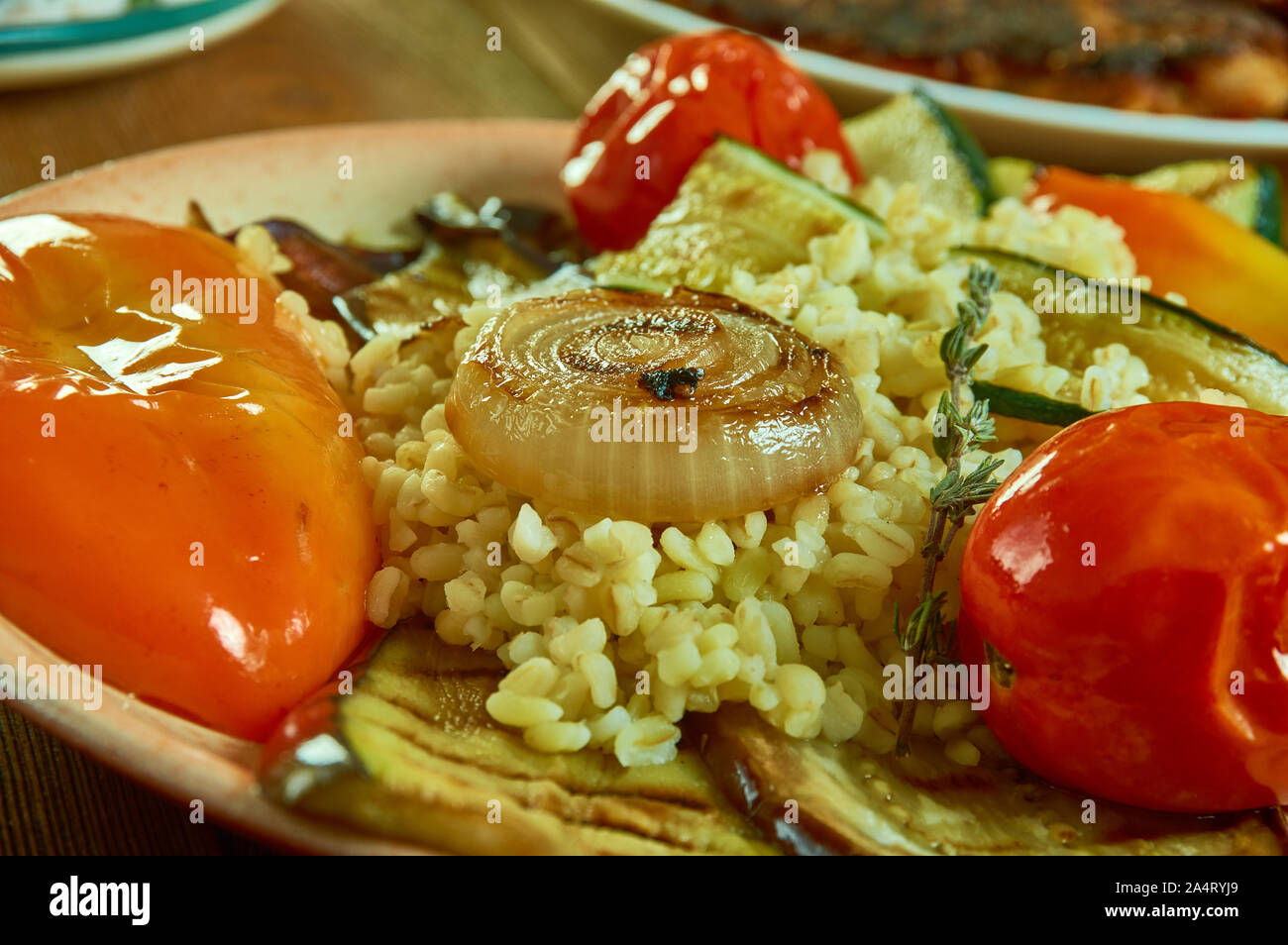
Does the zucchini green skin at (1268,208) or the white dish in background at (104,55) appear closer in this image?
the zucchini green skin at (1268,208)

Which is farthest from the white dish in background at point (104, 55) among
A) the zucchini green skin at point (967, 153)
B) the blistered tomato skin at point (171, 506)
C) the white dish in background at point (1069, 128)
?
the zucchini green skin at point (967, 153)

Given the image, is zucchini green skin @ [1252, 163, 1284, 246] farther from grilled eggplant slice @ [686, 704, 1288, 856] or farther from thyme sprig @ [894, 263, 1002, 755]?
grilled eggplant slice @ [686, 704, 1288, 856]

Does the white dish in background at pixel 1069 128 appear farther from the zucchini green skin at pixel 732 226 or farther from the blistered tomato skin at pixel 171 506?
the blistered tomato skin at pixel 171 506

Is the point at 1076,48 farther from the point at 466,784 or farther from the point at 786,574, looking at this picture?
the point at 466,784

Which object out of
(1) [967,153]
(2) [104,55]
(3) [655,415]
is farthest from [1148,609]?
(2) [104,55]
